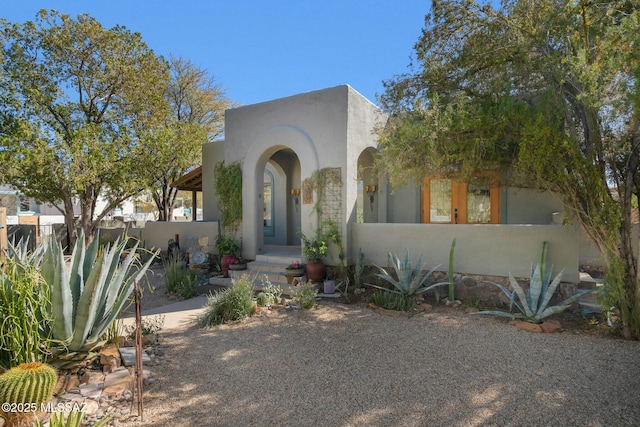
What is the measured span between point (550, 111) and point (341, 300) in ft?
17.8

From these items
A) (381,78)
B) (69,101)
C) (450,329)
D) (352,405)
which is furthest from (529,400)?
(69,101)

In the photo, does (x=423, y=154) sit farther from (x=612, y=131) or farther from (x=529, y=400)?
(x=529, y=400)

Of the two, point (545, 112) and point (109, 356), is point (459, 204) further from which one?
point (109, 356)

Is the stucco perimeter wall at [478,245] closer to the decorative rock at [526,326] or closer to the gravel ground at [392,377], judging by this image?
the decorative rock at [526,326]

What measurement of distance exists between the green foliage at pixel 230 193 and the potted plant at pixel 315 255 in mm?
2618

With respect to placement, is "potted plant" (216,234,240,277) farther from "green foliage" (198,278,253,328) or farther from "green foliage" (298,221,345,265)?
"green foliage" (198,278,253,328)

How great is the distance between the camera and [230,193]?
11031mm

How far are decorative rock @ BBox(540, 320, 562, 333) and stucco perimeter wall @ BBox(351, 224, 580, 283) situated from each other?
1.17 metres

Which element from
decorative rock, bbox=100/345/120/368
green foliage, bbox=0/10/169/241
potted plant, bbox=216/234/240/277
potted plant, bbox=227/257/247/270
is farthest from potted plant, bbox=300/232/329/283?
green foliage, bbox=0/10/169/241

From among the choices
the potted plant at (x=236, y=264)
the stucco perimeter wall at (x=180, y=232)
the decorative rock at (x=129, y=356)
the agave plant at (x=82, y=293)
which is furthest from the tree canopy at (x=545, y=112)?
the stucco perimeter wall at (x=180, y=232)

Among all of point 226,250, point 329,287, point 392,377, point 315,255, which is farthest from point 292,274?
Answer: point 392,377

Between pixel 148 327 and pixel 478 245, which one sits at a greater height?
pixel 478 245

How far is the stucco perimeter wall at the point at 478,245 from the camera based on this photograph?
7.11 m

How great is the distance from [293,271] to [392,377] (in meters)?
4.97
